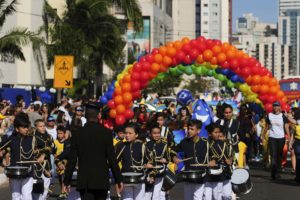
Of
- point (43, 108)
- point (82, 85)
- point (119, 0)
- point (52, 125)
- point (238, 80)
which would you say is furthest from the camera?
point (82, 85)

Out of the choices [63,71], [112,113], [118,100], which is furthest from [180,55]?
[63,71]

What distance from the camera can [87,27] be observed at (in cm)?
3819

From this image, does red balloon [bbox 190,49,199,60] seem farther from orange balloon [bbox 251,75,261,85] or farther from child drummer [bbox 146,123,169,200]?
child drummer [bbox 146,123,169,200]

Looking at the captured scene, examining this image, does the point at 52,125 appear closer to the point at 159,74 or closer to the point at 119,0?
the point at 159,74

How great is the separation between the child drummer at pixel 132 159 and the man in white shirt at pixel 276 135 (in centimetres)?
758

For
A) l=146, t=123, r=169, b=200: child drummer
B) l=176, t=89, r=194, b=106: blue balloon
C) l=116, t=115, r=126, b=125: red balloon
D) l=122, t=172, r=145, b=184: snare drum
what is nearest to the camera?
l=122, t=172, r=145, b=184: snare drum

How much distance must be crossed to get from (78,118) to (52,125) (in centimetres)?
112

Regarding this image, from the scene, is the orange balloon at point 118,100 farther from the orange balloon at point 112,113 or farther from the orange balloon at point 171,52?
the orange balloon at point 171,52

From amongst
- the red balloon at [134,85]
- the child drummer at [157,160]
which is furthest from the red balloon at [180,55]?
the child drummer at [157,160]

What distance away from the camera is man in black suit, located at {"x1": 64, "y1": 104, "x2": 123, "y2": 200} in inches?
329

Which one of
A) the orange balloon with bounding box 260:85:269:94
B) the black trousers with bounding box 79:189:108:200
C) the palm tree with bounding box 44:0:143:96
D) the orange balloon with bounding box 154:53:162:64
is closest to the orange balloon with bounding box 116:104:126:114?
the orange balloon with bounding box 154:53:162:64

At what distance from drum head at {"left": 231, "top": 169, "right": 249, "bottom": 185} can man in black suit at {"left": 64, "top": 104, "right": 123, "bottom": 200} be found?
3436mm

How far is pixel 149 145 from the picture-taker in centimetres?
1141

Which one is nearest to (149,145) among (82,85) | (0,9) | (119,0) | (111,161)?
(111,161)
